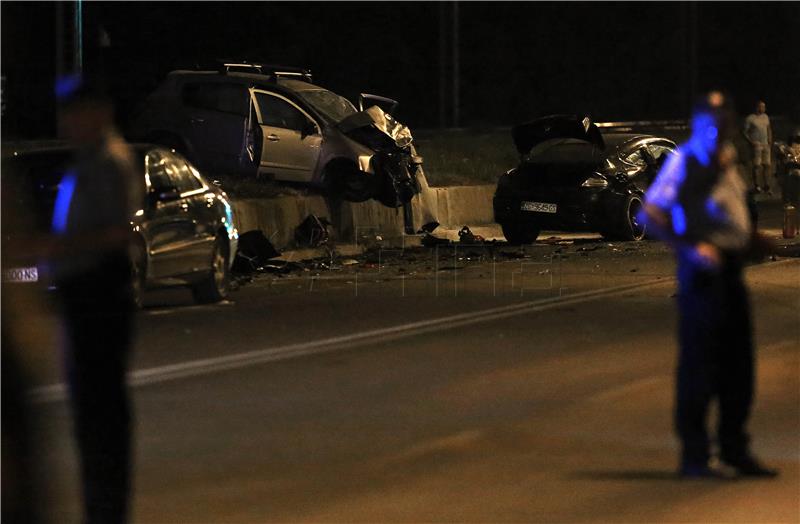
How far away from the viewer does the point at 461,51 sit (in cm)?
6838

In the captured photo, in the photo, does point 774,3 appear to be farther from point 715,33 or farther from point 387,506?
point 387,506

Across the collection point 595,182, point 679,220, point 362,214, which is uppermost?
point 679,220

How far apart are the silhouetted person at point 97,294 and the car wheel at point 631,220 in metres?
16.4

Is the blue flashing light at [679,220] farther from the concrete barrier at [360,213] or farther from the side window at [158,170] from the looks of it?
the concrete barrier at [360,213]

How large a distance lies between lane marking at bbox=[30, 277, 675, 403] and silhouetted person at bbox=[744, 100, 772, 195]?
1728 centimetres

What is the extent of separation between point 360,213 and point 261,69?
3623 millimetres

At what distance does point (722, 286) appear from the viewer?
318 inches

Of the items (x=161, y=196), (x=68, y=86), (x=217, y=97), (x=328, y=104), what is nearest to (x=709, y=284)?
(x=68, y=86)

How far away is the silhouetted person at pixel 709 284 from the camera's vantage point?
806 centimetres

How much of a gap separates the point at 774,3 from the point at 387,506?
7005 centimetres

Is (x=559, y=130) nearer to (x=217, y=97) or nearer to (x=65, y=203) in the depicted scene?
(x=217, y=97)

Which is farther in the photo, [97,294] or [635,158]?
[635,158]

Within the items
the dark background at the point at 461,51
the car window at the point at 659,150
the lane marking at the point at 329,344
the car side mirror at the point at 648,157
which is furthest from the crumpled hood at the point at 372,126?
the dark background at the point at 461,51

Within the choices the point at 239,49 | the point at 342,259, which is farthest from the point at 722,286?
the point at 239,49
